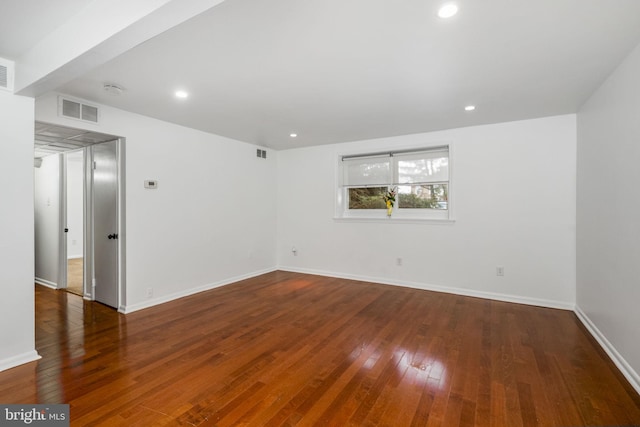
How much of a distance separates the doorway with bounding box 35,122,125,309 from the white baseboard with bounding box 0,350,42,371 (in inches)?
46.5

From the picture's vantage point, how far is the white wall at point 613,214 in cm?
218

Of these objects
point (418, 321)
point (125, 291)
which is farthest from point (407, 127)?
point (125, 291)

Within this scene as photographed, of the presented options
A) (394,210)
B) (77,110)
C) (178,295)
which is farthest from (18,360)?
(394,210)

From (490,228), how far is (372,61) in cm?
307

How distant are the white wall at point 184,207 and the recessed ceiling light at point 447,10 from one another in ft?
11.7

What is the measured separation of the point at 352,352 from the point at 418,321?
1.11 m

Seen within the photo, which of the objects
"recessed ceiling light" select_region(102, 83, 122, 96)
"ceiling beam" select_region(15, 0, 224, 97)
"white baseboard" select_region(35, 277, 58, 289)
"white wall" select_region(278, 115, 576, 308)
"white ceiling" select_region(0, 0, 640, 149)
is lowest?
"white baseboard" select_region(35, 277, 58, 289)

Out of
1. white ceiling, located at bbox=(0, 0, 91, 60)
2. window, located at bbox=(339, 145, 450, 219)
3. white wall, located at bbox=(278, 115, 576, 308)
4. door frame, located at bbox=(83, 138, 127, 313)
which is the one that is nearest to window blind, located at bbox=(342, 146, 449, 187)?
window, located at bbox=(339, 145, 450, 219)

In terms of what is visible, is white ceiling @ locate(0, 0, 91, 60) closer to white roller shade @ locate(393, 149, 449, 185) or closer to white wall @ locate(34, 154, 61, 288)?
white wall @ locate(34, 154, 61, 288)

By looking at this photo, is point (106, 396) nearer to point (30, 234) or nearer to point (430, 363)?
point (30, 234)

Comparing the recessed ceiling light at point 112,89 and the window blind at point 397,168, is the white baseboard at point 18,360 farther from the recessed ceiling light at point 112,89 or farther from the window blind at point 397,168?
the window blind at point 397,168

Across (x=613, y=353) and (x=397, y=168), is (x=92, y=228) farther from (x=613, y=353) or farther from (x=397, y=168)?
(x=613, y=353)

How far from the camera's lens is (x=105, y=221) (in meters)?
3.90

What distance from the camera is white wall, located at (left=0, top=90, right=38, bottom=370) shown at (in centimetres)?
232
